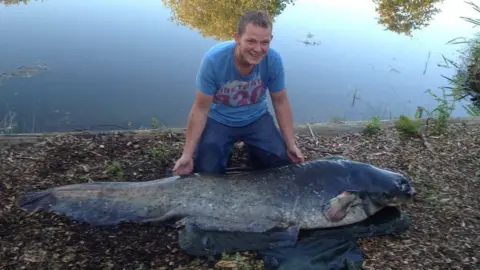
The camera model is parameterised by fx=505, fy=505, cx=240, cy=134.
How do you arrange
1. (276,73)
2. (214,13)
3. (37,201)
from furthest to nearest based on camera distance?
1. (214,13)
2. (276,73)
3. (37,201)

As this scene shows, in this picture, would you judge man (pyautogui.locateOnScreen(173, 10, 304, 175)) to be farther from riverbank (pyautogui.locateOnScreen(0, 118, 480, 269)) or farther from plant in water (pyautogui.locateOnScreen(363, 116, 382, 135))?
plant in water (pyautogui.locateOnScreen(363, 116, 382, 135))

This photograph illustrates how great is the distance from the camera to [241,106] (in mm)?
4137

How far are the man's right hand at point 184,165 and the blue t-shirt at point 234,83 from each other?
49 cm

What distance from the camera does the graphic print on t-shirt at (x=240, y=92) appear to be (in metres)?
3.94

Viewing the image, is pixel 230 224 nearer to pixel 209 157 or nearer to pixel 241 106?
pixel 209 157

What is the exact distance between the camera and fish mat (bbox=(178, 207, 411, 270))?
332 centimetres

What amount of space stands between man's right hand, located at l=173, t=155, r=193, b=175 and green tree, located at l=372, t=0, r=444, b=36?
886 centimetres

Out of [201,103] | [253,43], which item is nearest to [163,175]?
[201,103]

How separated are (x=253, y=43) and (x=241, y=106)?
0.68 metres

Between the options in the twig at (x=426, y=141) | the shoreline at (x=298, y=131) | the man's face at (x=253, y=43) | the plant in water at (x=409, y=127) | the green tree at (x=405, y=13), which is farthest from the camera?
the green tree at (x=405, y=13)

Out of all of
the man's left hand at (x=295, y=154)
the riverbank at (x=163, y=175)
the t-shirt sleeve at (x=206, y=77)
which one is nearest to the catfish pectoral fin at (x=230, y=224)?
the riverbank at (x=163, y=175)

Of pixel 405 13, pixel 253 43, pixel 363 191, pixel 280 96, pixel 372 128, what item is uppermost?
pixel 405 13

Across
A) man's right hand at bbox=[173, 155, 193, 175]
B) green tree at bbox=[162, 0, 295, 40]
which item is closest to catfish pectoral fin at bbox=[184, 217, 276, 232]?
man's right hand at bbox=[173, 155, 193, 175]

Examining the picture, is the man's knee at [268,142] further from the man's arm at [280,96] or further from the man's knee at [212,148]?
the man's knee at [212,148]
